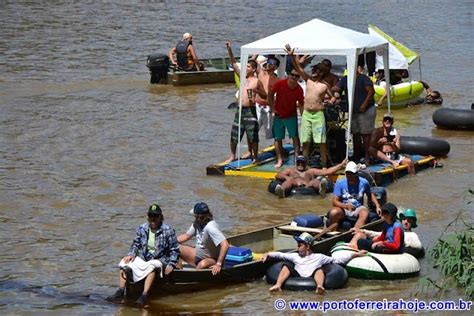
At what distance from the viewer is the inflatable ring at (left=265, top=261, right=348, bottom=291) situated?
43.2 ft

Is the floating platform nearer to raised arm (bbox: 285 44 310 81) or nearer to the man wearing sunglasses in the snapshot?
the man wearing sunglasses

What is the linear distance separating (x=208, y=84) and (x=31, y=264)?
16.7 metres

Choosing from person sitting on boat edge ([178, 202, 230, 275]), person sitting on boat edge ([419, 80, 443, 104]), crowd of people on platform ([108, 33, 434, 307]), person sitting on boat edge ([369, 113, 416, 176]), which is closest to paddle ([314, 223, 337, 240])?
crowd of people on platform ([108, 33, 434, 307])

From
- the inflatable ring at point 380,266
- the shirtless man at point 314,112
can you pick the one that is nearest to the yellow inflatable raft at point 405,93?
the shirtless man at point 314,112

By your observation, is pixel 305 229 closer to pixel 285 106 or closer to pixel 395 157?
pixel 285 106

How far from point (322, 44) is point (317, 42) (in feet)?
0.39

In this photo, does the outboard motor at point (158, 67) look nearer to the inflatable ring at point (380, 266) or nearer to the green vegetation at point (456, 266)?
the inflatable ring at point (380, 266)

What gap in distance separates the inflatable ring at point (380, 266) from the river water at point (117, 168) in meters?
0.13

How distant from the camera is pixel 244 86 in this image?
19562 millimetres

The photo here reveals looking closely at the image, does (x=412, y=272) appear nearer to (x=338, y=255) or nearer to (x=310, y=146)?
(x=338, y=255)

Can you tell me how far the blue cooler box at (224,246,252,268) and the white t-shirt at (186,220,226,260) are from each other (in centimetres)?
25

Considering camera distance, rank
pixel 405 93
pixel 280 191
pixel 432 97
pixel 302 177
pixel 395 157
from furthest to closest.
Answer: pixel 432 97
pixel 405 93
pixel 395 157
pixel 302 177
pixel 280 191

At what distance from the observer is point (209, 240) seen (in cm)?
1328

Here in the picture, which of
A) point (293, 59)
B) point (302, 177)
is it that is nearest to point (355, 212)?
point (302, 177)
